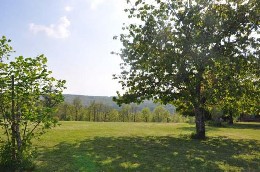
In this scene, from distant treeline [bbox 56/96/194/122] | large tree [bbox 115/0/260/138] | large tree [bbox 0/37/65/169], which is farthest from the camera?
distant treeline [bbox 56/96/194/122]

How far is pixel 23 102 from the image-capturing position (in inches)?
506

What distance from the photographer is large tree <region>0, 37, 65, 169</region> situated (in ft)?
40.9

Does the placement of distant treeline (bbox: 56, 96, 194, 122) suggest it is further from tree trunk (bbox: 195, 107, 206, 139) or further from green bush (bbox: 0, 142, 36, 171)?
green bush (bbox: 0, 142, 36, 171)

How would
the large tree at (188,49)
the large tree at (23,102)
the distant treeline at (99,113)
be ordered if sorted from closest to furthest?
the large tree at (23,102)
the large tree at (188,49)
the distant treeline at (99,113)

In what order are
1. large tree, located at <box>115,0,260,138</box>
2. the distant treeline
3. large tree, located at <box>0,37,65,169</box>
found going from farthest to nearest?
the distant treeline, large tree, located at <box>115,0,260,138</box>, large tree, located at <box>0,37,65,169</box>

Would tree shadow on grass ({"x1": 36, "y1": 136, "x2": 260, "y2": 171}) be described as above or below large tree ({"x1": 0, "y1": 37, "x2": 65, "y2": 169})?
below

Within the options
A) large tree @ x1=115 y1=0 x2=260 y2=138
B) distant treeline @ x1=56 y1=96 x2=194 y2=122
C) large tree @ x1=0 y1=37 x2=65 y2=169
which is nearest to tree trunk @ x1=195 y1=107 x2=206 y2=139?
large tree @ x1=115 y1=0 x2=260 y2=138

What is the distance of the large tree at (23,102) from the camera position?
12.5 meters

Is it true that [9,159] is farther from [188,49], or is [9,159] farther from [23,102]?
[188,49]

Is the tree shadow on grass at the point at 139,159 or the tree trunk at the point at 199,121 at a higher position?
the tree trunk at the point at 199,121

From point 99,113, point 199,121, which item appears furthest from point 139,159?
point 99,113

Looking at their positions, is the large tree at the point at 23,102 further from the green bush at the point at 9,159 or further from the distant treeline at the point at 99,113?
the distant treeline at the point at 99,113

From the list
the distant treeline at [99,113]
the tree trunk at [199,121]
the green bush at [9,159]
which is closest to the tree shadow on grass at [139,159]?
the green bush at [9,159]

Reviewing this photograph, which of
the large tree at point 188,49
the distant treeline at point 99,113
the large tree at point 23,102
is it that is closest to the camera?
the large tree at point 23,102
